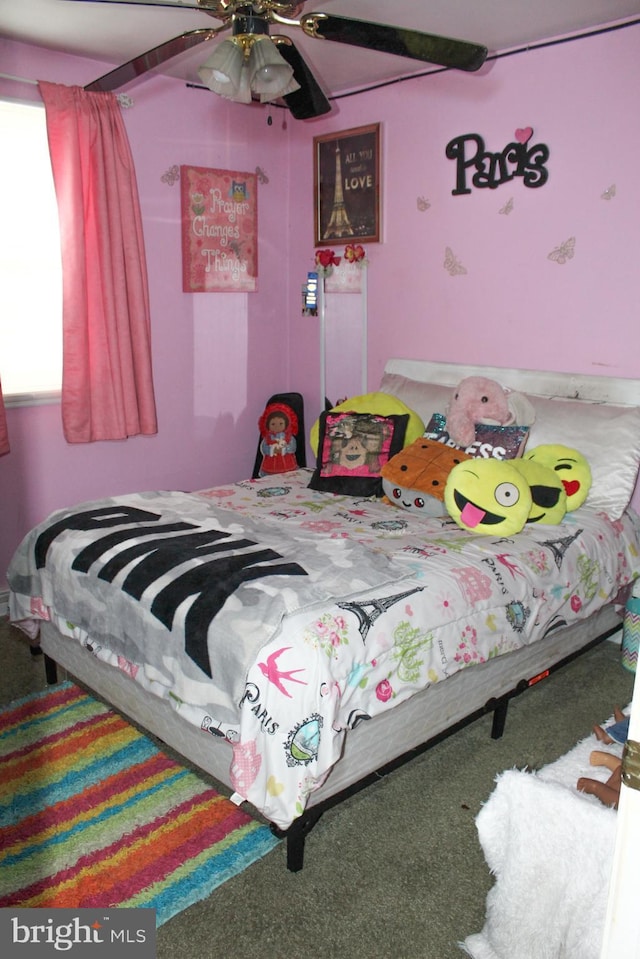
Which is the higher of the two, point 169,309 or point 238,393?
point 169,309

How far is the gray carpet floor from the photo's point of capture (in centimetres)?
171

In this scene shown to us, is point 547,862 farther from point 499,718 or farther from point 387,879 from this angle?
point 499,718

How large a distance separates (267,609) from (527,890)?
0.84 m

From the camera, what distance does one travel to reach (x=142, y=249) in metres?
3.56

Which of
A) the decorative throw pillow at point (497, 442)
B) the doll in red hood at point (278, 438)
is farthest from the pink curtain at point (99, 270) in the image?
the decorative throw pillow at point (497, 442)

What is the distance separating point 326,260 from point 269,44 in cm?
200

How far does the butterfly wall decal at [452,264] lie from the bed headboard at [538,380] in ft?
1.38

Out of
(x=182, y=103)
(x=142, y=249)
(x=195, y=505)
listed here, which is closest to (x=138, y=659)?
(x=195, y=505)

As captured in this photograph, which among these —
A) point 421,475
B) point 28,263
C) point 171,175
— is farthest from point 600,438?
point 28,263

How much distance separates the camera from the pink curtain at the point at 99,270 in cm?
327

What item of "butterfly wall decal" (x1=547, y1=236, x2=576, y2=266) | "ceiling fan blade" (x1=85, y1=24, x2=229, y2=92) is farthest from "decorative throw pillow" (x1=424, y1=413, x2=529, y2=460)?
"ceiling fan blade" (x1=85, y1=24, x2=229, y2=92)

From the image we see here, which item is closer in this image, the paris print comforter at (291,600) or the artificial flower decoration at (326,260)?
the paris print comforter at (291,600)

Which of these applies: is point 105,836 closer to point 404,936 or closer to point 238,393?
point 404,936

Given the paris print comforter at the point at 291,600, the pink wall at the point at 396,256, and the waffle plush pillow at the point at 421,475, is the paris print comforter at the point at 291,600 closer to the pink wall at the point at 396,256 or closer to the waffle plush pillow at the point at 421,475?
the waffle plush pillow at the point at 421,475
